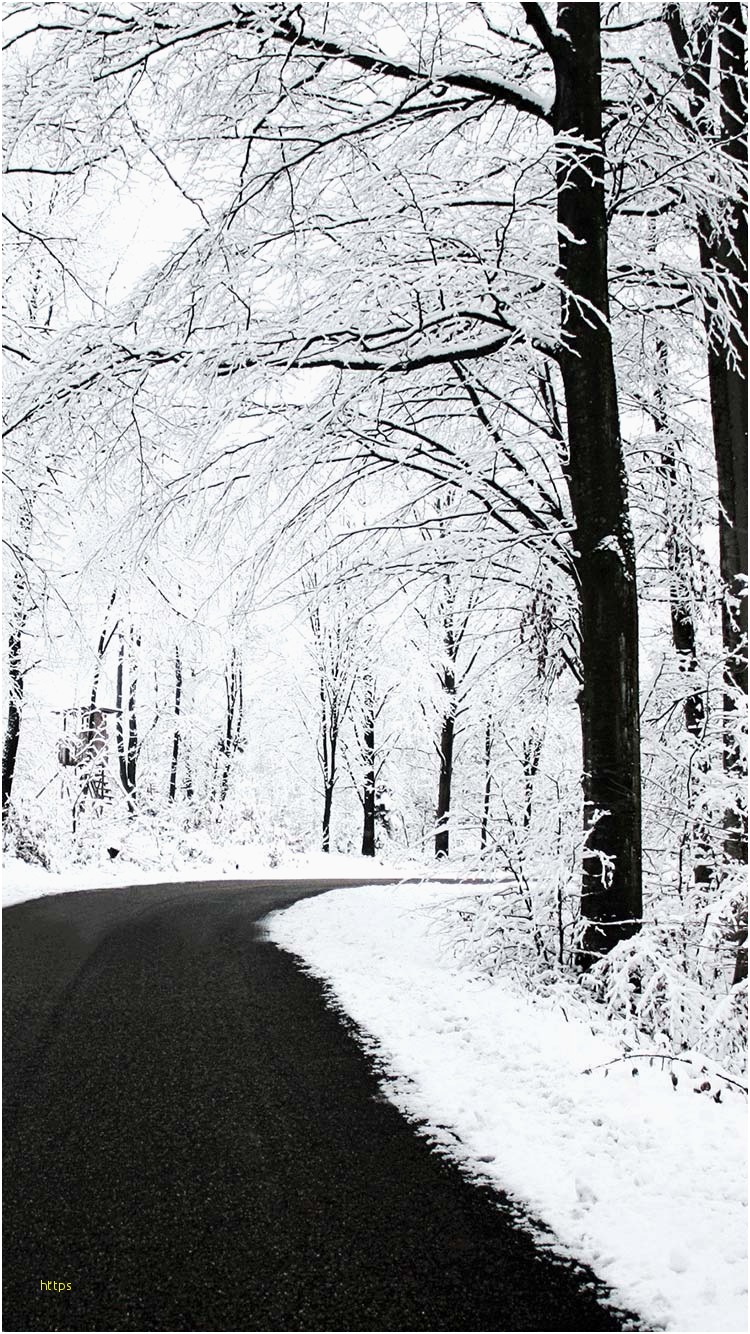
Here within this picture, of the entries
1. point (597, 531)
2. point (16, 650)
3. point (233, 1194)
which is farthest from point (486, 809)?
point (16, 650)

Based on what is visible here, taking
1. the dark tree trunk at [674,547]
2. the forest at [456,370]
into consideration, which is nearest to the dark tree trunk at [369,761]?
the dark tree trunk at [674,547]

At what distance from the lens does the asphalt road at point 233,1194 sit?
7.70 ft

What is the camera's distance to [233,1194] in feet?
9.72

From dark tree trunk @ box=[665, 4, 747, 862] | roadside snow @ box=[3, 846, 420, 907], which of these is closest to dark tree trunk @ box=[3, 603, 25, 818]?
roadside snow @ box=[3, 846, 420, 907]

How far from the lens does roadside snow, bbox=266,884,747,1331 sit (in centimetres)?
257

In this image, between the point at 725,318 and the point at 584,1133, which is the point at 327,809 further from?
the point at 584,1133

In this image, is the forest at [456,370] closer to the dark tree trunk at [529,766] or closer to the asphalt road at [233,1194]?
the dark tree trunk at [529,766]

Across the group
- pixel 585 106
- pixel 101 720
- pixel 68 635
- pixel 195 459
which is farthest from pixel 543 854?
pixel 101 720

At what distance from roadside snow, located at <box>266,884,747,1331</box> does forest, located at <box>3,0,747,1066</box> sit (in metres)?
0.84

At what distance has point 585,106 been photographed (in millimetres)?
6031

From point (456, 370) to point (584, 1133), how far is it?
5381 mm

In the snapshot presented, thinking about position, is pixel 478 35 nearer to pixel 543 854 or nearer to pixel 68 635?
pixel 543 854

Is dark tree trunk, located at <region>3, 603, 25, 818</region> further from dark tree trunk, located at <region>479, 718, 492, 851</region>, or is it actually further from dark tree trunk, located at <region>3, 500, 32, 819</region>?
dark tree trunk, located at <region>479, 718, 492, 851</region>

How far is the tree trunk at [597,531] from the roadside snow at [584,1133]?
1.17 meters
